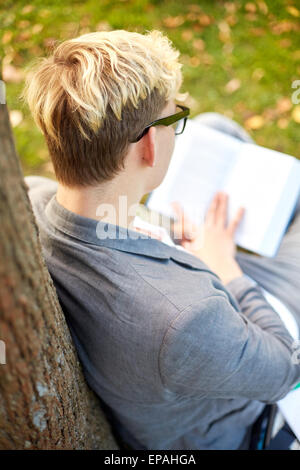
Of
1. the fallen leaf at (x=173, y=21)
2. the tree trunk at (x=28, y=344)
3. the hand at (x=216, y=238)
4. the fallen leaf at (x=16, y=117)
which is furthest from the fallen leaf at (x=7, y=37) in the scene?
the tree trunk at (x=28, y=344)

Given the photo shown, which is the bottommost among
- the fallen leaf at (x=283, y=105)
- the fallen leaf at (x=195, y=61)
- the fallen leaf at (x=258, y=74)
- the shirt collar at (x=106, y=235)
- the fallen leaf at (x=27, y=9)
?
the fallen leaf at (x=283, y=105)

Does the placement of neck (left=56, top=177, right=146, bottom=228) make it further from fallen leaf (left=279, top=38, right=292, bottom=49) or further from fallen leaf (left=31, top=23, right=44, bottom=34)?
fallen leaf (left=31, top=23, right=44, bottom=34)

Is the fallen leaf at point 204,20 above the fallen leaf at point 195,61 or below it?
above

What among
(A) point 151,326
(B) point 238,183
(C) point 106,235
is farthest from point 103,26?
(A) point 151,326

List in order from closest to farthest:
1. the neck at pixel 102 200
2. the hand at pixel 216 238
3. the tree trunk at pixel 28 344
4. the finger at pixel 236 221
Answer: the tree trunk at pixel 28 344 → the neck at pixel 102 200 → the hand at pixel 216 238 → the finger at pixel 236 221

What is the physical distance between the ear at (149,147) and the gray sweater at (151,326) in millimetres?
205

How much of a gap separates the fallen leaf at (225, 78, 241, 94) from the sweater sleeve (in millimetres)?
1900

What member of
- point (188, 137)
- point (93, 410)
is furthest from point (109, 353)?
point (188, 137)

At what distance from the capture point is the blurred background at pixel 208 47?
2383 mm

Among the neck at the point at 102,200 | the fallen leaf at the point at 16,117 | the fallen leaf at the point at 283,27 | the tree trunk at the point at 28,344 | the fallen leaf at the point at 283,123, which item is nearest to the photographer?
the tree trunk at the point at 28,344

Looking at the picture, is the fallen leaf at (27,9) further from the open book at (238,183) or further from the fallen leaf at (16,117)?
the open book at (238,183)

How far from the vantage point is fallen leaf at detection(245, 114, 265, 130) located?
7.73 ft
